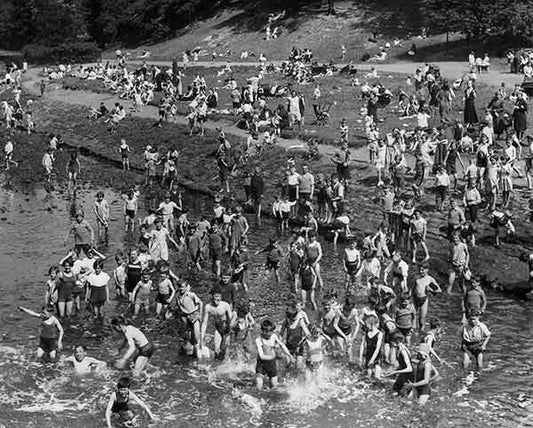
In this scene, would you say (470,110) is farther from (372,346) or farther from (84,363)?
(84,363)

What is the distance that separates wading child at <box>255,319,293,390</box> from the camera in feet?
57.5

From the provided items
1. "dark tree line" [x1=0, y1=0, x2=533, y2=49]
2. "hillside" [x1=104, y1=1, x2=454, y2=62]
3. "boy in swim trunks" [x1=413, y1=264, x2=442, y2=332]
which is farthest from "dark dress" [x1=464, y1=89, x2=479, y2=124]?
"hillside" [x1=104, y1=1, x2=454, y2=62]

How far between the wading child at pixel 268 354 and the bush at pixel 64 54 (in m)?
61.4

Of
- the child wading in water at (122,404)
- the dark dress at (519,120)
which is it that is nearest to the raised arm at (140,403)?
the child wading in water at (122,404)

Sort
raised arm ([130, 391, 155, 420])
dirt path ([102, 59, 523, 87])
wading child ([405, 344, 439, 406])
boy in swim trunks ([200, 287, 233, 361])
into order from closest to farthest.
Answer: raised arm ([130, 391, 155, 420]), wading child ([405, 344, 439, 406]), boy in swim trunks ([200, 287, 233, 361]), dirt path ([102, 59, 523, 87])

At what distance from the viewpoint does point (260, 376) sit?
17.9 m

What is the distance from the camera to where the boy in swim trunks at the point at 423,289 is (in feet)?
67.5

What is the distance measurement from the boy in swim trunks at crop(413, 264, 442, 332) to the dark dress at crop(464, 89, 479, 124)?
18.0 meters

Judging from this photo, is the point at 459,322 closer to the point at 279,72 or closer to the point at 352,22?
the point at 279,72

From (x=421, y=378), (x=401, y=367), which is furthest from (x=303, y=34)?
(x=421, y=378)

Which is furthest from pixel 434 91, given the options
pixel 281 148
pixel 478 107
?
pixel 281 148

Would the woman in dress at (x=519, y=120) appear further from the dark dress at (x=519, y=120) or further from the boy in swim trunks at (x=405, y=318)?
the boy in swim trunks at (x=405, y=318)

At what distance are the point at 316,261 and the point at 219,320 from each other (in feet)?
15.3

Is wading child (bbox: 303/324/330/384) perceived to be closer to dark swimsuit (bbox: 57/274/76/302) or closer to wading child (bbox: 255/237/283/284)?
wading child (bbox: 255/237/283/284)
